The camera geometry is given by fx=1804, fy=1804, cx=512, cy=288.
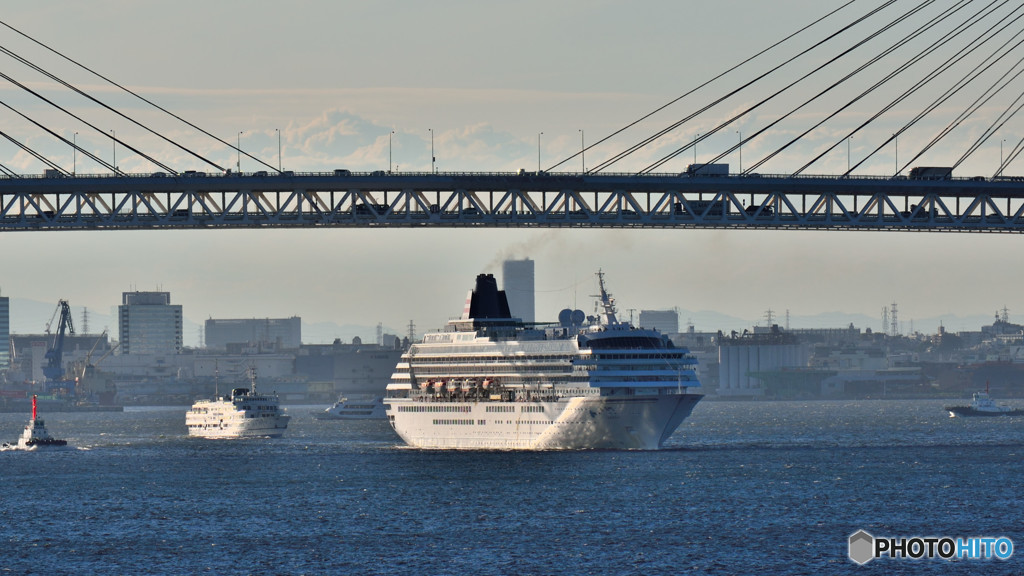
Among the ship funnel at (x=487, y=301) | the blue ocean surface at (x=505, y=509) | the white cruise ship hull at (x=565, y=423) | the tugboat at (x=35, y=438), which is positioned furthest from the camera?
the tugboat at (x=35, y=438)

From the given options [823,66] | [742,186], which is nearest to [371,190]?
[742,186]

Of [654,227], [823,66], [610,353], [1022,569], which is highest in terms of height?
[823,66]

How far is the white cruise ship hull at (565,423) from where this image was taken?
10644 cm

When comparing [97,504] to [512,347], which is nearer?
[97,504]

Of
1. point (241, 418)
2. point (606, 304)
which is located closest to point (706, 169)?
point (606, 304)

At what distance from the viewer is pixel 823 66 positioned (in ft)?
315

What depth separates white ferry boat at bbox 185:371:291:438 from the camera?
497ft

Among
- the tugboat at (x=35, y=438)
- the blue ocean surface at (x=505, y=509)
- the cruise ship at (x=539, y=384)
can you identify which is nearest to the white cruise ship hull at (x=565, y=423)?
the cruise ship at (x=539, y=384)

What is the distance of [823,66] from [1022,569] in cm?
4336

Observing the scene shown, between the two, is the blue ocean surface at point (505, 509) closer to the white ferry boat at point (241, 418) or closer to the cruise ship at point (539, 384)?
the cruise ship at point (539, 384)

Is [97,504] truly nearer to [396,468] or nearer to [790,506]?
[396,468]

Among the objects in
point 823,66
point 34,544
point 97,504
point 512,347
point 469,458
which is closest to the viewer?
point 34,544

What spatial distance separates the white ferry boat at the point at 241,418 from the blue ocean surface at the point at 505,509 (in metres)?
29.8

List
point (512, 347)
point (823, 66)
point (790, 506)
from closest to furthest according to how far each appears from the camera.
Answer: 1. point (790, 506)
2. point (823, 66)
3. point (512, 347)
